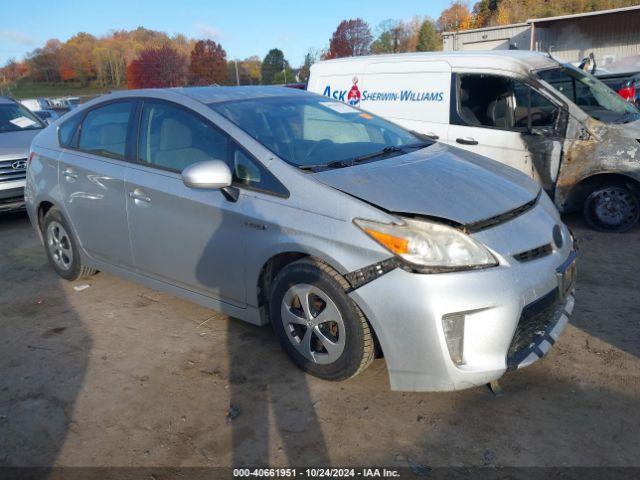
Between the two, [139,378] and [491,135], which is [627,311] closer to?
[491,135]

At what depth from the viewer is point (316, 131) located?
3.74 m

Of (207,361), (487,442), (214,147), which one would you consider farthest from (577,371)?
(214,147)

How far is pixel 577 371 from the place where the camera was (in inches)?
125

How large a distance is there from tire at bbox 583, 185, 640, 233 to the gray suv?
7032 mm

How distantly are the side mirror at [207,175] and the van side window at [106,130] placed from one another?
1189mm

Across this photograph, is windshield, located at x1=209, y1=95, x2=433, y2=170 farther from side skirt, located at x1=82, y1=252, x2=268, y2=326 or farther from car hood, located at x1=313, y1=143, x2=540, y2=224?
side skirt, located at x1=82, y1=252, x2=268, y2=326

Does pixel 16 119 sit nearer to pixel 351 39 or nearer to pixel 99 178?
pixel 99 178

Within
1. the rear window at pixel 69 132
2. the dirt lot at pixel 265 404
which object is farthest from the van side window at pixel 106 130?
the dirt lot at pixel 265 404

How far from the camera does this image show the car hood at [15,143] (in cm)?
732

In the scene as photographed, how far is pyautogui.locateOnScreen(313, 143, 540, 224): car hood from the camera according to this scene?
9.26 ft

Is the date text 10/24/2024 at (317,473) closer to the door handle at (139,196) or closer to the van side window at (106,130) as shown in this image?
the door handle at (139,196)

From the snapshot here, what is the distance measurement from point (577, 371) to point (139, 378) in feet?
8.64

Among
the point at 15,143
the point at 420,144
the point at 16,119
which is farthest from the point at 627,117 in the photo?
the point at 16,119

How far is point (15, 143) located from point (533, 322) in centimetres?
743
